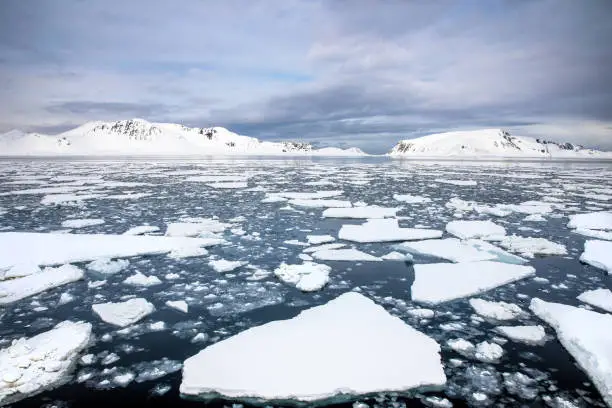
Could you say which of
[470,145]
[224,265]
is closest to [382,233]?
[224,265]

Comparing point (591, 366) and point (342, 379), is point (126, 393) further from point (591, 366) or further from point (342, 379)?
point (591, 366)

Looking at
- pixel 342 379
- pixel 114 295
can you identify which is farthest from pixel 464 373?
pixel 114 295

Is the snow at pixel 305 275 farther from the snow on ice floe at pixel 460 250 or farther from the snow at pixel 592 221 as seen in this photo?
the snow at pixel 592 221


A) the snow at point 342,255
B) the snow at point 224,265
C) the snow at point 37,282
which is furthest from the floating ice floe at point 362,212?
the snow at point 37,282

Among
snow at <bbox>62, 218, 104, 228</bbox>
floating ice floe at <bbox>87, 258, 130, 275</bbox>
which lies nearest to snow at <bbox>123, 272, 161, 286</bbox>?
floating ice floe at <bbox>87, 258, 130, 275</bbox>

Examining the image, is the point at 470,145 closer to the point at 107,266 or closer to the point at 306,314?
the point at 107,266

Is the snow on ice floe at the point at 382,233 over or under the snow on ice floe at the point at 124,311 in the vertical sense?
over
